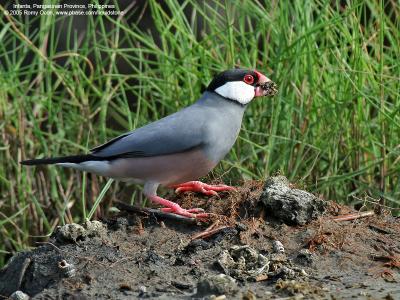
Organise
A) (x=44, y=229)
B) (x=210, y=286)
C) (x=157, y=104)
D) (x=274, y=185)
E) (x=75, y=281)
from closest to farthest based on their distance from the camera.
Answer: (x=210, y=286) < (x=75, y=281) < (x=274, y=185) < (x=44, y=229) < (x=157, y=104)

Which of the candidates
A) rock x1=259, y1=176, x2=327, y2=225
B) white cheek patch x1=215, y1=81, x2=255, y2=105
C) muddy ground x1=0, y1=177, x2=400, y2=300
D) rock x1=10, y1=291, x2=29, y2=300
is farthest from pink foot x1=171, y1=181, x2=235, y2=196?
rock x1=10, y1=291, x2=29, y2=300

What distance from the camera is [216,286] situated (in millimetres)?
3586

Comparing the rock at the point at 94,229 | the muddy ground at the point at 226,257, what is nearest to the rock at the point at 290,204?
the muddy ground at the point at 226,257

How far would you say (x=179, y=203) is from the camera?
477cm

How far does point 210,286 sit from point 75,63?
A: 298 centimetres

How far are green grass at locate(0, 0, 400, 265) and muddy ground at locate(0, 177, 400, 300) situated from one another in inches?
29.8

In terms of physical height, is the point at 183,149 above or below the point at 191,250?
above

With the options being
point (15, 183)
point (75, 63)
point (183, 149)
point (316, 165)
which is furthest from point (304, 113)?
point (15, 183)

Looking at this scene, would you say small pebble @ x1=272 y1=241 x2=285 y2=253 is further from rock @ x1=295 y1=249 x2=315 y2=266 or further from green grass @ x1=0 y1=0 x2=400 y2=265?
green grass @ x1=0 y1=0 x2=400 y2=265

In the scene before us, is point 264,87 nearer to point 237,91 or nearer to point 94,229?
point 237,91

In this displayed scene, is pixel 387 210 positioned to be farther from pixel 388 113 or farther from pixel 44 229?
pixel 44 229

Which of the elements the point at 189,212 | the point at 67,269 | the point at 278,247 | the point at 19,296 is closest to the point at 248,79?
the point at 189,212

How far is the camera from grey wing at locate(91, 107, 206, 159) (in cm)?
486

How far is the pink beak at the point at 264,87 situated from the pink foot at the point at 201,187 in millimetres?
718
